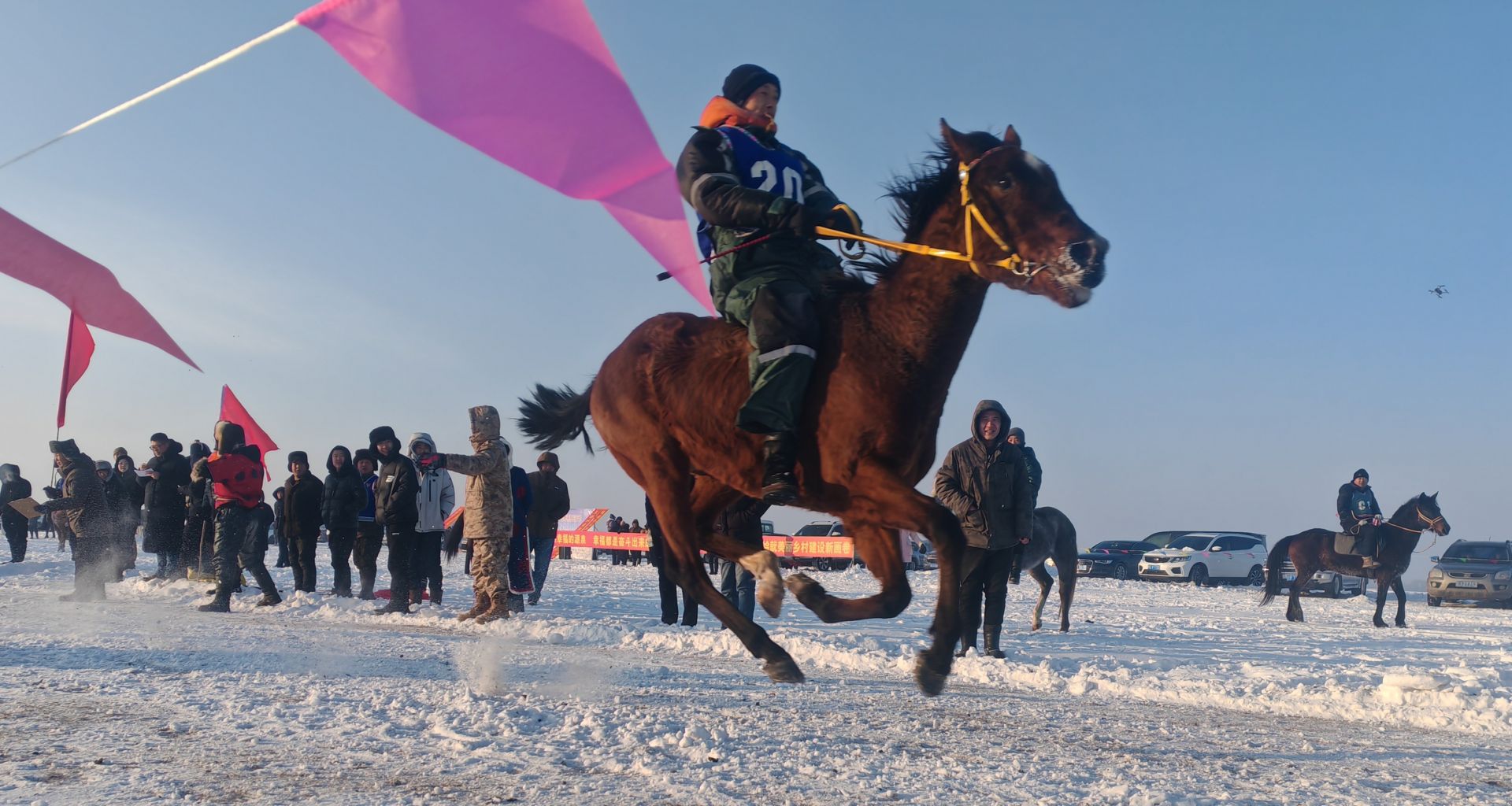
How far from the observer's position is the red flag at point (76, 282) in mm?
7711

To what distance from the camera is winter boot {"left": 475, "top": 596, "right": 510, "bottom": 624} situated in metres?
11.6

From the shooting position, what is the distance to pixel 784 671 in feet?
13.9

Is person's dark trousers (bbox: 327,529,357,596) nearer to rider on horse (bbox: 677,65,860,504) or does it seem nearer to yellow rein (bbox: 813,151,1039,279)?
rider on horse (bbox: 677,65,860,504)

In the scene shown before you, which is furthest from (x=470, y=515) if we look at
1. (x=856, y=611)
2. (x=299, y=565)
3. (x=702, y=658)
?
(x=856, y=611)

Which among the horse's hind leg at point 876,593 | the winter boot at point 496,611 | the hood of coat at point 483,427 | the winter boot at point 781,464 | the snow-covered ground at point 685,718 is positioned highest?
the hood of coat at point 483,427

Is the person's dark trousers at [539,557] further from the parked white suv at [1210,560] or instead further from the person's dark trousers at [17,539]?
the parked white suv at [1210,560]

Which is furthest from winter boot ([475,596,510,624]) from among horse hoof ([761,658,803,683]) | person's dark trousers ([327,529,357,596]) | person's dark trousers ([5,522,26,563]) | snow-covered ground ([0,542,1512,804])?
person's dark trousers ([5,522,26,563])

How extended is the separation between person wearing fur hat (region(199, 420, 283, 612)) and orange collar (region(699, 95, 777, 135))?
9.26 m

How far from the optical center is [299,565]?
14914mm

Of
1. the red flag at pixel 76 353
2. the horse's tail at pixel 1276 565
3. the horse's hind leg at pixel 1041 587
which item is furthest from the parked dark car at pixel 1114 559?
the red flag at pixel 76 353

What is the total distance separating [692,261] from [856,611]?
73.0 inches

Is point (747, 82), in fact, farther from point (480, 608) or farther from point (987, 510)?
point (480, 608)

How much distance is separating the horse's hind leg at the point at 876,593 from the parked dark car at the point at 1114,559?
31.9 metres

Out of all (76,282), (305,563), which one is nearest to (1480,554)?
(305,563)
